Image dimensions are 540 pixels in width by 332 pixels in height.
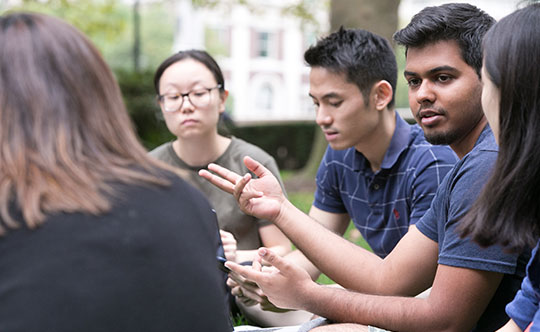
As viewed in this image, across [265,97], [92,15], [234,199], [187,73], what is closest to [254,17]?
[92,15]

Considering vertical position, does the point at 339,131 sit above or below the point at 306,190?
above

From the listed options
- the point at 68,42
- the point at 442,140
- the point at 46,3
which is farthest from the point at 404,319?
the point at 46,3

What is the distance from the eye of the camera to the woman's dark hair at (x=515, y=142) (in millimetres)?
1609

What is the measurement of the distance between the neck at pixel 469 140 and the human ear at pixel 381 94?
74 centimetres

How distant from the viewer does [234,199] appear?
11.3 feet

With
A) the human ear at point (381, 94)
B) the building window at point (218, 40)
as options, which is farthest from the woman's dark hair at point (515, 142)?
the building window at point (218, 40)

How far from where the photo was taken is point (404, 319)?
208cm

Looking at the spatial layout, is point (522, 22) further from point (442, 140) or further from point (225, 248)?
point (225, 248)

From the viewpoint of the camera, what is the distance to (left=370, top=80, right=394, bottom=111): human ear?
10.4ft

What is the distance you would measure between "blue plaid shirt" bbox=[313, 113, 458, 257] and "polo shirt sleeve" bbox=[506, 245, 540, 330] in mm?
1017

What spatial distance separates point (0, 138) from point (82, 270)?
0.34 meters

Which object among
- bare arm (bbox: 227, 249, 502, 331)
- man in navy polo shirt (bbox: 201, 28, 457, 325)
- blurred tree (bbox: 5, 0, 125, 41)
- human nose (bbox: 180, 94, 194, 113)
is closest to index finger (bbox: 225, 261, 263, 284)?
bare arm (bbox: 227, 249, 502, 331)

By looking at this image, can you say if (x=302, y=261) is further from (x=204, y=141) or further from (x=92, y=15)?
(x=92, y=15)

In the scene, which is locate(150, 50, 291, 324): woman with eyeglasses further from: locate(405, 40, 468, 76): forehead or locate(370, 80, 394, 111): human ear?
locate(405, 40, 468, 76): forehead
